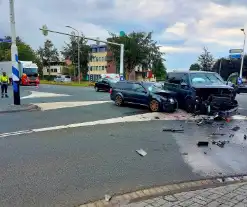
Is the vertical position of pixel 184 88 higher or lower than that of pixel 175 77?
lower

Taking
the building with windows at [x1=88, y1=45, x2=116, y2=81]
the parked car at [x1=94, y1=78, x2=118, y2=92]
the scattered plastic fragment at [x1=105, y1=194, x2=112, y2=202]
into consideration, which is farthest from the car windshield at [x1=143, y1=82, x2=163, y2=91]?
the building with windows at [x1=88, y1=45, x2=116, y2=81]

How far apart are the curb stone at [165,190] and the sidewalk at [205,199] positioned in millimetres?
170

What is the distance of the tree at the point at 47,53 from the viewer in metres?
102

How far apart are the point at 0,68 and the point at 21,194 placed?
4422cm

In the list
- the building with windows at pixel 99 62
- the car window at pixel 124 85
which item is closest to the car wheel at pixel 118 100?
the car window at pixel 124 85

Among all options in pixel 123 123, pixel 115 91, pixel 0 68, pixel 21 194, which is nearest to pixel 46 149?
pixel 21 194

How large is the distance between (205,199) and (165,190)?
69 cm

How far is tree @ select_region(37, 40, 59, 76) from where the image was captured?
102188 mm

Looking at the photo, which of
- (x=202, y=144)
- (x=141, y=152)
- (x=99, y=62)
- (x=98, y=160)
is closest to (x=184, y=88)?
(x=202, y=144)

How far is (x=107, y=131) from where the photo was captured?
364 inches

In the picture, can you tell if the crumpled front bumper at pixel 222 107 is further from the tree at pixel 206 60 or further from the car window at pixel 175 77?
the tree at pixel 206 60

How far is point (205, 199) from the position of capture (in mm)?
4066

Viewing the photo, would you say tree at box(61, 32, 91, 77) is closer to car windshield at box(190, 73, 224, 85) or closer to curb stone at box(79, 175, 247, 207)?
car windshield at box(190, 73, 224, 85)

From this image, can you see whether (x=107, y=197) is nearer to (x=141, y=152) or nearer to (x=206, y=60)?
(x=141, y=152)
